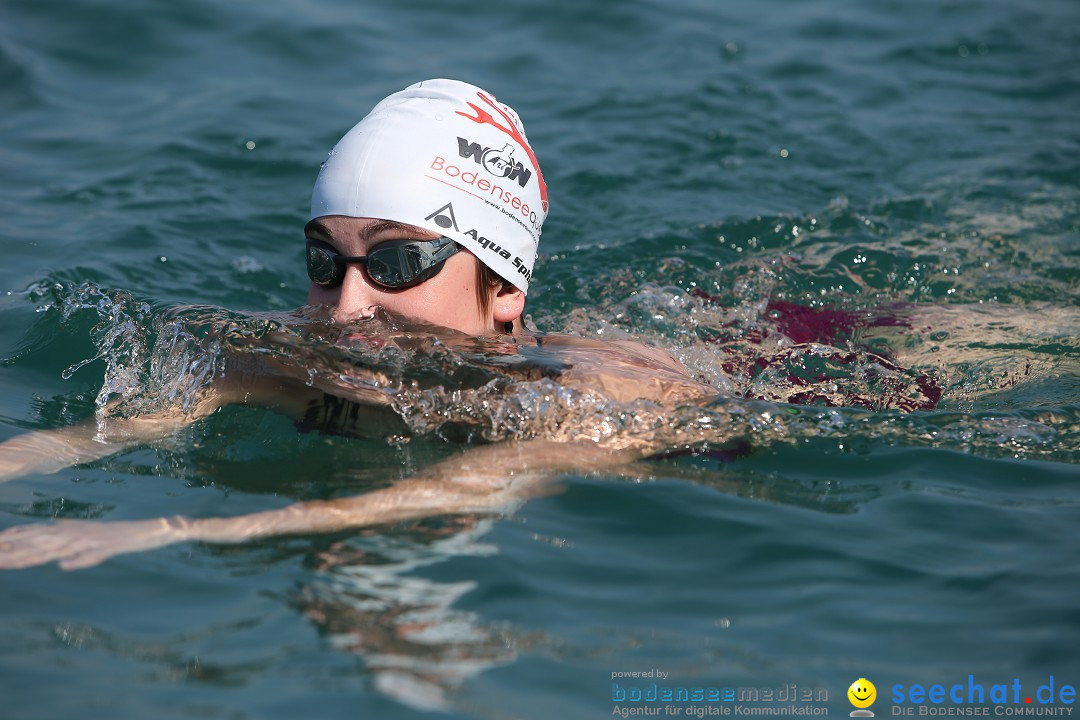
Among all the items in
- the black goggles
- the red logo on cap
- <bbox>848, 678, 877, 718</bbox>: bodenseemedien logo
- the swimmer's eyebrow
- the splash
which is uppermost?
the red logo on cap

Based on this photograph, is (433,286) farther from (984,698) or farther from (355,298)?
(984,698)

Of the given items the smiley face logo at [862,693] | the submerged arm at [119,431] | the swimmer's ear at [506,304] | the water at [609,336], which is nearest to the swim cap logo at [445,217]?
the swimmer's ear at [506,304]

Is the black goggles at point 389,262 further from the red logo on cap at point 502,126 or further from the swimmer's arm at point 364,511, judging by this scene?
the swimmer's arm at point 364,511

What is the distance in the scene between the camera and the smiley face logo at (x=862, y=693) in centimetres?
290

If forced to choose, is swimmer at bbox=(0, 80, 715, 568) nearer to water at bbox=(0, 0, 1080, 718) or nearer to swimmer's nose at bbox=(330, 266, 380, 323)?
swimmer's nose at bbox=(330, 266, 380, 323)

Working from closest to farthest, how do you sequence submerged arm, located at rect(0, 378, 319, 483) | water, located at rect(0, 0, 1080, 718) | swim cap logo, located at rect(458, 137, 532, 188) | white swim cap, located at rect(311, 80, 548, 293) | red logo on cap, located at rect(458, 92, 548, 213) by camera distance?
1. water, located at rect(0, 0, 1080, 718)
2. submerged arm, located at rect(0, 378, 319, 483)
3. white swim cap, located at rect(311, 80, 548, 293)
4. swim cap logo, located at rect(458, 137, 532, 188)
5. red logo on cap, located at rect(458, 92, 548, 213)

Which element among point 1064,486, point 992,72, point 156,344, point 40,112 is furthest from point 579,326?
point 992,72

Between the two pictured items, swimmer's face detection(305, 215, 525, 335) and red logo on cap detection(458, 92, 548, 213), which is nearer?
swimmer's face detection(305, 215, 525, 335)

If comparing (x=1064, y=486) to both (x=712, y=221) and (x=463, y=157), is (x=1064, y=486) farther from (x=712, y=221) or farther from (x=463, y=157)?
(x=712, y=221)

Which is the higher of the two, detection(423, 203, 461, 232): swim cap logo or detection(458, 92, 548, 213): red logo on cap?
detection(458, 92, 548, 213): red logo on cap

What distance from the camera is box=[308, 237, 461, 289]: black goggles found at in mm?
4254

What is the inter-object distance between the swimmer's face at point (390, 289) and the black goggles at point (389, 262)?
0.02m

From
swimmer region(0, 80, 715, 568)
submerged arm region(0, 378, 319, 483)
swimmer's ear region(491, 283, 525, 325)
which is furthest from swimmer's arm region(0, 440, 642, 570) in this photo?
swimmer's ear region(491, 283, 525, 325)

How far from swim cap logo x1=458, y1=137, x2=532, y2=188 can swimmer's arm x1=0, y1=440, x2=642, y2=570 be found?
4.05ft
